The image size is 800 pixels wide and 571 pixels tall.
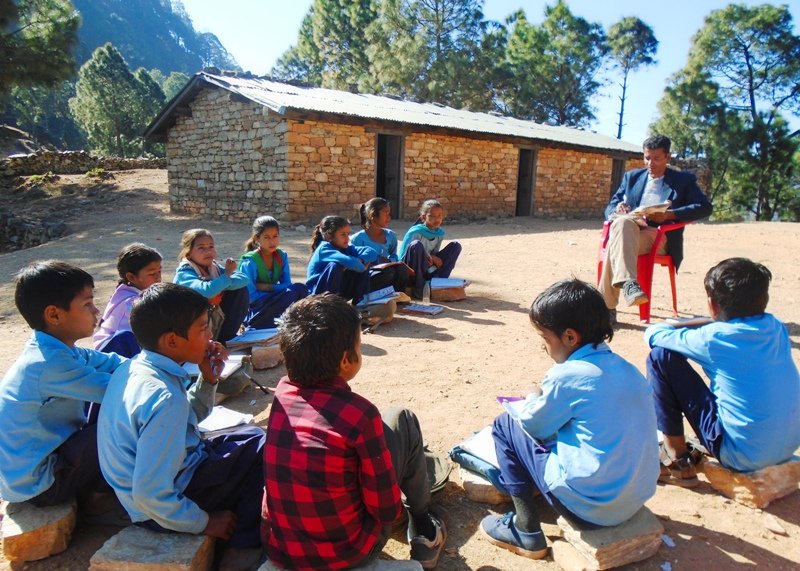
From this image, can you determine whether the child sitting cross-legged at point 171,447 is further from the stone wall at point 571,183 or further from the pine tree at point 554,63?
the pine tree at point 554,63

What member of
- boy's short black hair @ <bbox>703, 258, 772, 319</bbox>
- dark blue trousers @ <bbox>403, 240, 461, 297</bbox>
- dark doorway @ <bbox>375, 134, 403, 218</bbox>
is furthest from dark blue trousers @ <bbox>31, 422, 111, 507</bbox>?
dark doorway @ <bbox>375, 134, 403, 218</bbox>

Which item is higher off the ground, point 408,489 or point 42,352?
point 42,352

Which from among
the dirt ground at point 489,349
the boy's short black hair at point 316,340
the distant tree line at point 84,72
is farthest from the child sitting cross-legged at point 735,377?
the distant tree line at point 84,72

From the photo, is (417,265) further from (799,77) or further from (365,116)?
(799,77)

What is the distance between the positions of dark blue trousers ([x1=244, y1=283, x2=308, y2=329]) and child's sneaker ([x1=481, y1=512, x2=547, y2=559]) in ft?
8.30

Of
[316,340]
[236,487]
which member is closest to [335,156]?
[236,487]

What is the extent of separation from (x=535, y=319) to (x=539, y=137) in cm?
1352

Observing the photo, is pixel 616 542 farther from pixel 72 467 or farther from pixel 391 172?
pixel 391 172

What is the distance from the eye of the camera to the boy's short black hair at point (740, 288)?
2.00 meters

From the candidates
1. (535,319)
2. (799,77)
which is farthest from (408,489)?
(799,77)

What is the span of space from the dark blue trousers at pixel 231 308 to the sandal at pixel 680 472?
270cm

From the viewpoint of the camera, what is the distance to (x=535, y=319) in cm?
181

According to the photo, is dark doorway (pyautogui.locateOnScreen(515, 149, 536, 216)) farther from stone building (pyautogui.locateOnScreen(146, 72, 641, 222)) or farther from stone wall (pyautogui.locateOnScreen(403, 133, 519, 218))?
stone wall (pyautogui.locateOnScreen(403, 133, 519, 218))

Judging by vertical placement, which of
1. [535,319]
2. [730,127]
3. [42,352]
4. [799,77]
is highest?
[799,77]
